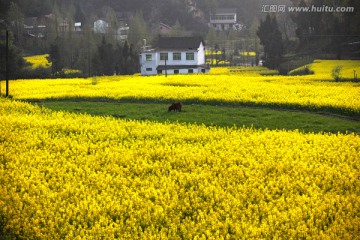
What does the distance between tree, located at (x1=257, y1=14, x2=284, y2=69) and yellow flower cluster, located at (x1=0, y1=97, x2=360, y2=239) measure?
56132 millimetres

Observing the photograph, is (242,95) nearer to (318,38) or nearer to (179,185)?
(179,185)

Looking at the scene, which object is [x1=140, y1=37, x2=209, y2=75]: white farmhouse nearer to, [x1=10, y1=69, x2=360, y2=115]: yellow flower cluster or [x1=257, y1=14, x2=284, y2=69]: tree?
[x1=257, y1=14, x2=284, y2=69]: tree

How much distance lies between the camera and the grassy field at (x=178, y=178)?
9992 millimetres

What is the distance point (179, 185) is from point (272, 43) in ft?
210

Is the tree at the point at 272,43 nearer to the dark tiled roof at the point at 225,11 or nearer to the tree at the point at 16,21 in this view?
the tree at the point at 16,21

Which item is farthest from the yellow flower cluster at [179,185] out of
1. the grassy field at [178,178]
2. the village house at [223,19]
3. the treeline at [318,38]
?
the village house at [223,19]

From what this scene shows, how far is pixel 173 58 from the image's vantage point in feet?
249

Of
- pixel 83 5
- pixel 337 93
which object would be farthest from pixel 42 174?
pixel 83 5

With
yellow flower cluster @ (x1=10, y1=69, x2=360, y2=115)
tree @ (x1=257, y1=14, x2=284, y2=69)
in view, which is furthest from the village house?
yellow flower cluster @ (x1=10, y1=69, x2=360, y2=115)

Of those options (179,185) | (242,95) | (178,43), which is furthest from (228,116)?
(178,43)

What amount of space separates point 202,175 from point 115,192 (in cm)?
280

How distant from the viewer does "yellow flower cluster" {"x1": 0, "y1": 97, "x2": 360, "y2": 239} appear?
993cm

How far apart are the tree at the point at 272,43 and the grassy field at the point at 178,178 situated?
49.1 m

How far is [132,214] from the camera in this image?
10672 millimetres
